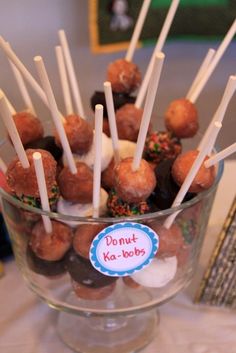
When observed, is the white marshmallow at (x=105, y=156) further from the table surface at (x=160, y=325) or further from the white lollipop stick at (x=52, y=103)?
the table surface at (x=160, y=325)

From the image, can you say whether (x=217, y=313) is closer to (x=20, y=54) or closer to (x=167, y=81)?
(x=167, y=81)

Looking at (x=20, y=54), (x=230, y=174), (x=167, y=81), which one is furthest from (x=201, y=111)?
(x=20, y=54)

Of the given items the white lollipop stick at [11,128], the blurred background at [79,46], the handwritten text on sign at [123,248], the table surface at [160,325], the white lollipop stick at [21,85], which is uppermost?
the white lollipop stick at [11,128]

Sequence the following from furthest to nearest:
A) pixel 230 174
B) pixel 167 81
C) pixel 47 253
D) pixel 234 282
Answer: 1. pixel 167 81
2. pixel 230 174
3. pixel 234 282
4. pixel 47 253

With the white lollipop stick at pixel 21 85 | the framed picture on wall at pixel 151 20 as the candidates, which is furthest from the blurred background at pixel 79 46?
the white lollipop stick at pixel 21 85

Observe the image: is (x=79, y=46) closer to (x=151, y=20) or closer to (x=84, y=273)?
(x=151, y=20)

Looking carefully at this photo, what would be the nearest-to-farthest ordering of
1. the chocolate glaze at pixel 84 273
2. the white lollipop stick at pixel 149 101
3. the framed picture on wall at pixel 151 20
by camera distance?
the white lollipop stick at pixel 149 101
the chocolate glaze at pixel 84 273
the framed picture on wall at pixel 151 20

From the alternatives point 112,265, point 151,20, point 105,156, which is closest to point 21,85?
point 105,156
